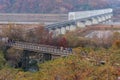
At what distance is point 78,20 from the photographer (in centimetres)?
5050

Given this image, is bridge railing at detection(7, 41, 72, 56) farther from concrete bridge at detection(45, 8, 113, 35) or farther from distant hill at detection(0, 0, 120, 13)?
distant hill at detection(0, 0, 120, 13)

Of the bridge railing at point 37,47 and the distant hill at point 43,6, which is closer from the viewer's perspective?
the bridge railing at point 37,47

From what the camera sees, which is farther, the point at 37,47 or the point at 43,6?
the point at 43,6

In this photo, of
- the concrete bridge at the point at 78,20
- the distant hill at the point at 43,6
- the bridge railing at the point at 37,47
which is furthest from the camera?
the distant hill at the point at 43,6

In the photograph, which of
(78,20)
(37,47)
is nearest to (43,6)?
(78,20)

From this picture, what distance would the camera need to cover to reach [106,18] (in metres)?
69.2

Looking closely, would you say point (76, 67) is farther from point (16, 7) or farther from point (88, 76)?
point (16, 7)

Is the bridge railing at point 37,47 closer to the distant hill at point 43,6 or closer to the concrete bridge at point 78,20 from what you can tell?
the concrete bridge at point 78,20

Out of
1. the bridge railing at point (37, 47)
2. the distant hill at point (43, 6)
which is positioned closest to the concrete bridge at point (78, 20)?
the distant hill at point (43, 6)

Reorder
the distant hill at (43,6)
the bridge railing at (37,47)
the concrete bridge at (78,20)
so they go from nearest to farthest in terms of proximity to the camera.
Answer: the bridge railing at (37,47) < the concrete bridge at (78,20) < the distant hill at (43,6)

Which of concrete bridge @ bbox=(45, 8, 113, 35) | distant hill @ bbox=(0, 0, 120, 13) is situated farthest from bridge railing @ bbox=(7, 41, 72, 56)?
distant hill @ bbox=(0, 0, 120, 13)

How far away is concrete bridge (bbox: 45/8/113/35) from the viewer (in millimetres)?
41484

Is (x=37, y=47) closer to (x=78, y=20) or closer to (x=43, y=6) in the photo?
(x=78, y=20)

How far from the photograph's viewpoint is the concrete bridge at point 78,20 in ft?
136
